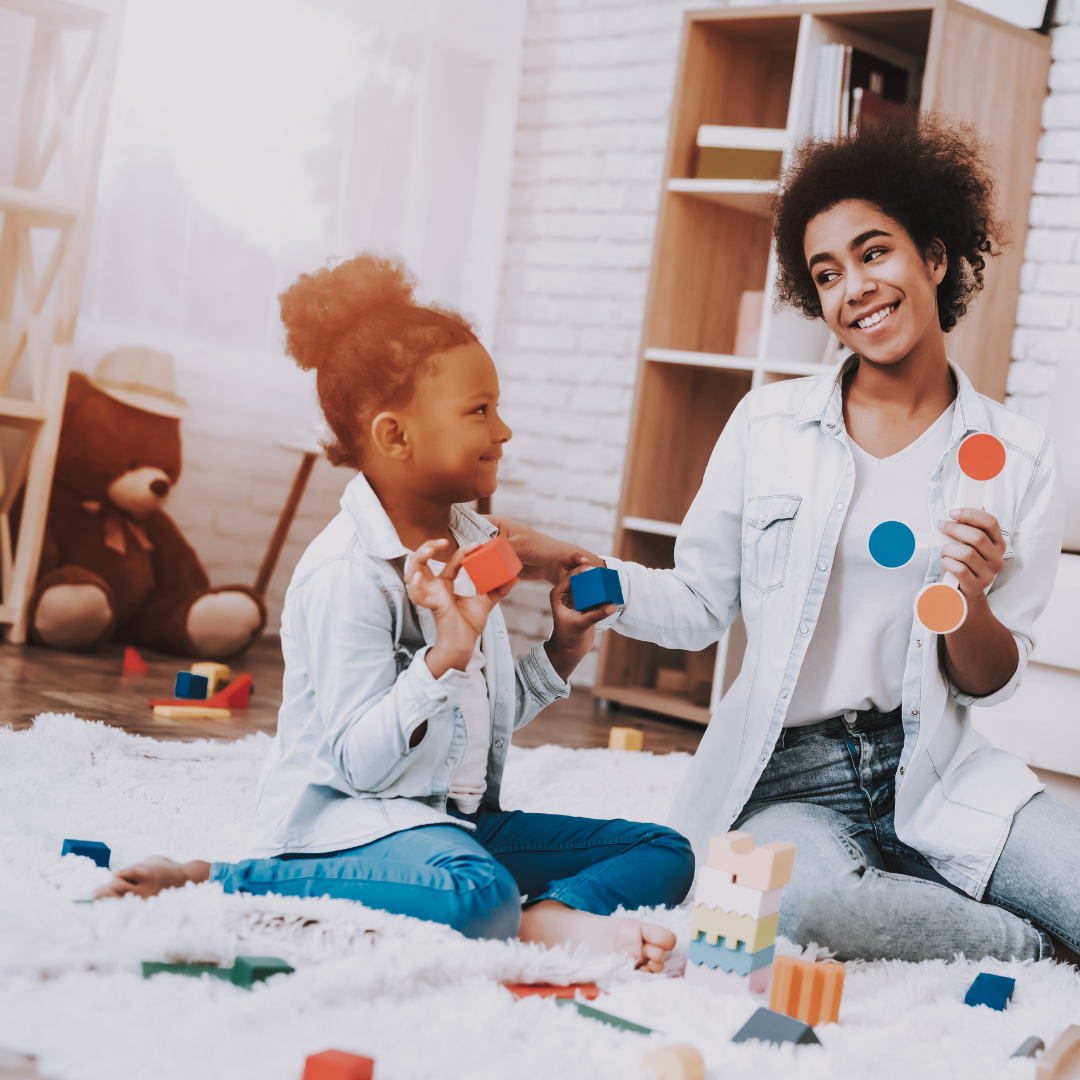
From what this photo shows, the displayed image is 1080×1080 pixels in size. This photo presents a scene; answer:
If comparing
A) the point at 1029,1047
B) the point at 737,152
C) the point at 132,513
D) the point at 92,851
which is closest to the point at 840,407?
the point at 1029,1047

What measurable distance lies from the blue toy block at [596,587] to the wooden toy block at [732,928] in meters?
0.33

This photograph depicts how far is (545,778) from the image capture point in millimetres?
2092

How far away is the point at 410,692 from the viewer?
1152mm

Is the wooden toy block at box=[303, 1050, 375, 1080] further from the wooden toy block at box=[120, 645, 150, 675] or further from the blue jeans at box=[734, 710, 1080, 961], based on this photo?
the wooden toy block at box=[120, 645, 150, 675]

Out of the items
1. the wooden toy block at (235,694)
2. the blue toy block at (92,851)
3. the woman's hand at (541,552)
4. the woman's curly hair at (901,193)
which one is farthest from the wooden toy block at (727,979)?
the wooden toy block at (235,694)

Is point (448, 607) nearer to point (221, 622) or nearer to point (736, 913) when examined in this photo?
point (736, 913)

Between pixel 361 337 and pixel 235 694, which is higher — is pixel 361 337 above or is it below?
above

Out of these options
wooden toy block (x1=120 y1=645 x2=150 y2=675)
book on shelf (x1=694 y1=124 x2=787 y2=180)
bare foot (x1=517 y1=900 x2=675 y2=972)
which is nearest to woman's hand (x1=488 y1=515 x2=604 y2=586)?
bare foot (x1=517 y1=900 x2=675 y2=972)

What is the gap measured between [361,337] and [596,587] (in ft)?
1.16

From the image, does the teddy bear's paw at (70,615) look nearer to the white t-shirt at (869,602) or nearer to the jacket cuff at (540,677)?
the jacket cuff at (540,677)

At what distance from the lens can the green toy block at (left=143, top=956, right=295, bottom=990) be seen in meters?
1.00

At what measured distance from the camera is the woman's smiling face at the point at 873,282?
144 centimetres

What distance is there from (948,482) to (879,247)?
0.93 feet

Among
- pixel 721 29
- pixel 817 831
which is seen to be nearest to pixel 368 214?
pixel 721 29
